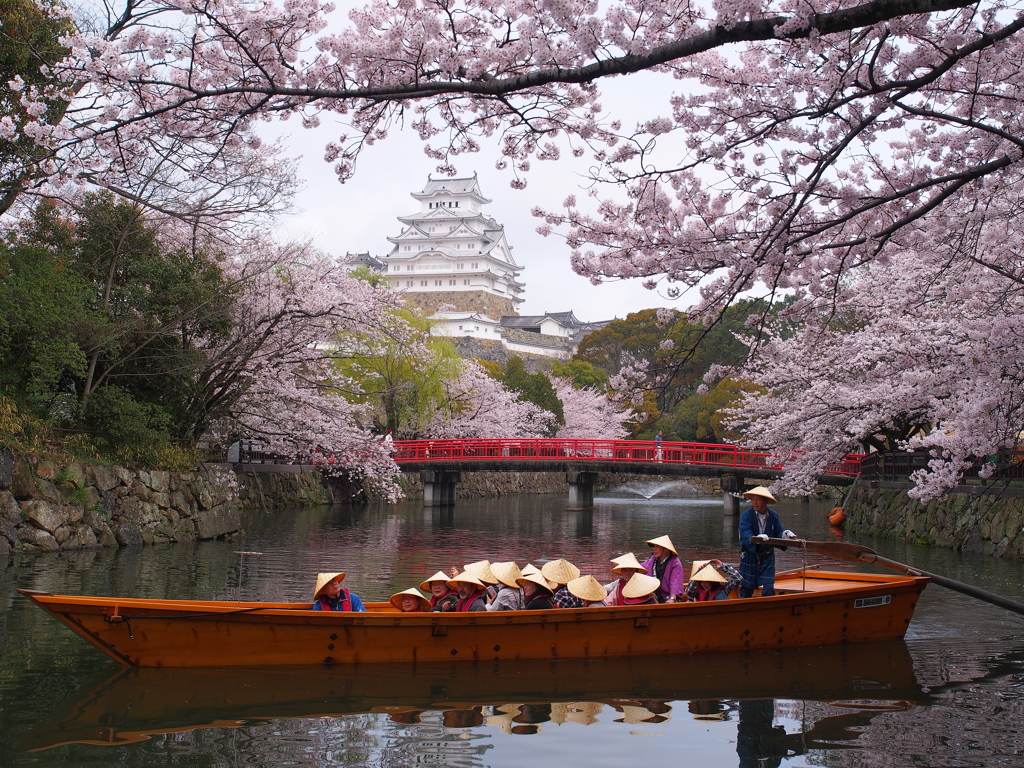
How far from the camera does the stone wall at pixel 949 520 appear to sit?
15.0 metres

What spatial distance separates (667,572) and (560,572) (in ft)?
3.59

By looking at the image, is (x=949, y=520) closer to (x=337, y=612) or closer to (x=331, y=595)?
(x=331, y=595)

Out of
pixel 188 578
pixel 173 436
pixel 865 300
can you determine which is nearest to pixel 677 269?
pixel 188 578

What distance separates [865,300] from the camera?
764 inches

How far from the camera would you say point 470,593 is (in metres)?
8.02

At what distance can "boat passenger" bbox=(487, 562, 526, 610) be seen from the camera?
813 cm

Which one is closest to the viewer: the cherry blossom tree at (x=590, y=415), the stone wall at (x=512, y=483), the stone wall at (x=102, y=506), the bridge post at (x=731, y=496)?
the stone wall at (x=102, y=506)

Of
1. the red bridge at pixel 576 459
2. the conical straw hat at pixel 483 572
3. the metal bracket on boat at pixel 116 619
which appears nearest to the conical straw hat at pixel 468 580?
the conical straw hat at pixel 483 572

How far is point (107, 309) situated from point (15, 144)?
3174mm

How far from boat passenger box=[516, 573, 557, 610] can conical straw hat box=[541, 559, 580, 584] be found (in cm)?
32

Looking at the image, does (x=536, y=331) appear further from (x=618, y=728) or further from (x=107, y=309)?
(x=618, y=728)

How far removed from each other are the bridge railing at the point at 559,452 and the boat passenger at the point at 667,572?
2036 centimetres

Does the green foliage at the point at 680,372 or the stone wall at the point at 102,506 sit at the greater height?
the green foliage at the point at 680,372

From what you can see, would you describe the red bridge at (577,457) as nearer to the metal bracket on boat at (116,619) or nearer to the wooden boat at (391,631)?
the wooden boat at (391,631)
